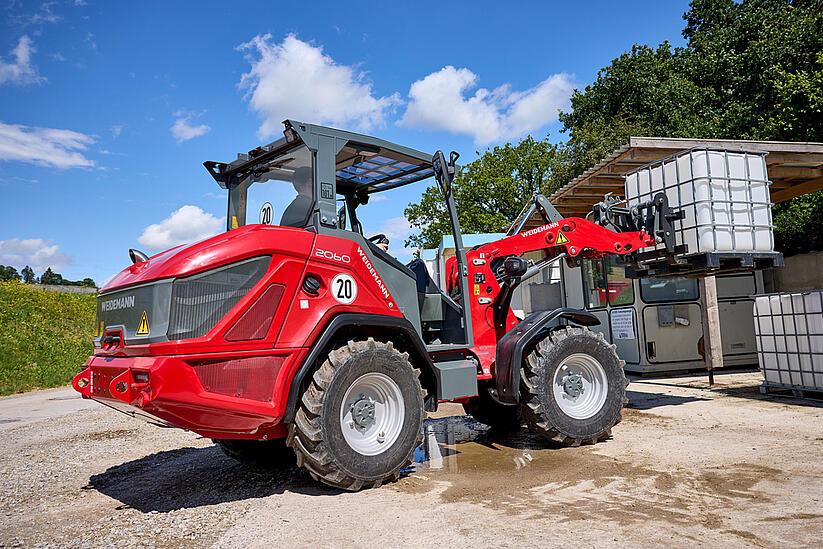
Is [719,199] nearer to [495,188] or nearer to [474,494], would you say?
[474,494]

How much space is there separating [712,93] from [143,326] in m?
23.5

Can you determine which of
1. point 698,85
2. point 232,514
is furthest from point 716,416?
point 698,85

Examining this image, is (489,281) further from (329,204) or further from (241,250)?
(241,250)

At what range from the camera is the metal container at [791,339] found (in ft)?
27.0

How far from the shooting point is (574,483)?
494cm

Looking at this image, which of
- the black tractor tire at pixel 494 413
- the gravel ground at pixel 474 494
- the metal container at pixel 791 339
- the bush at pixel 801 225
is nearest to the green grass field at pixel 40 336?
the gravel ground at pixel 474 494

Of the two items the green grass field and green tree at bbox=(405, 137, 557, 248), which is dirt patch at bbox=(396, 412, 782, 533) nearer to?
the green grass field

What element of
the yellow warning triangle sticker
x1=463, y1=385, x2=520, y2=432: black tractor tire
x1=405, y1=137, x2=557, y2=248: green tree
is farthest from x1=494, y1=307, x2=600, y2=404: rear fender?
x1=405, y1=137, x2=557, y2=248: green tree

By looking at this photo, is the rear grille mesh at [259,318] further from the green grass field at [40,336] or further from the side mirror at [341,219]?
the green grass field at [40,336]

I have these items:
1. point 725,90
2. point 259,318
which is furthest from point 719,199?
point 725,90

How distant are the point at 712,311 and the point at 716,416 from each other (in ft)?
12.2

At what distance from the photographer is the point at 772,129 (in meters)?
15.4

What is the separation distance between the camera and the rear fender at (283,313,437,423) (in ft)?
15.2

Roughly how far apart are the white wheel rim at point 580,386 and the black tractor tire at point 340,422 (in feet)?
6.04
